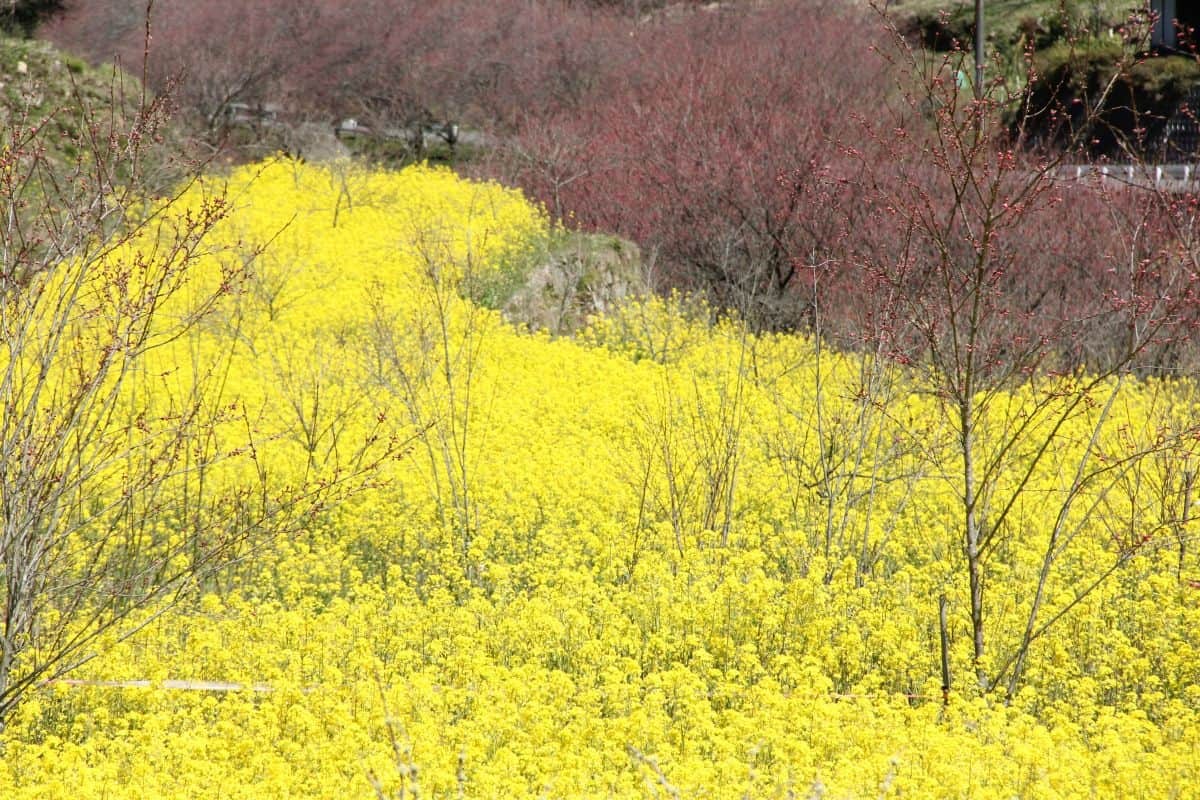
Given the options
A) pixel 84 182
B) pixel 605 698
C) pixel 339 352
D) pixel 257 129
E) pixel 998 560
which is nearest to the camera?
pixel 84 182

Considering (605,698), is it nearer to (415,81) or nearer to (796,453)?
(796,453)

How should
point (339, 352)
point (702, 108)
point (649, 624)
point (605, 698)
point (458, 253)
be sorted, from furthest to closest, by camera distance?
point (702, 108) < point (458, 253) < point (339, 352) < point (649, 624) < point (605, 698)

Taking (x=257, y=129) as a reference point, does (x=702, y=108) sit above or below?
above

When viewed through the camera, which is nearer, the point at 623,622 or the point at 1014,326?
the point at 623,622

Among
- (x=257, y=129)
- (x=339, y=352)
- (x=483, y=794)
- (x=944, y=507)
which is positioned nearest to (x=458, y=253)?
(x=339, y=352)

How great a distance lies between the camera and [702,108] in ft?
70.8

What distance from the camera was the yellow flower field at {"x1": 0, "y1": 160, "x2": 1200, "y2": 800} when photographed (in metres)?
5.45

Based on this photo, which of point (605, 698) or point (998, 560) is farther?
point (998, 560)

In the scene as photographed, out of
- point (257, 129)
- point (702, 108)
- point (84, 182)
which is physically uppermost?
point (84, 182)

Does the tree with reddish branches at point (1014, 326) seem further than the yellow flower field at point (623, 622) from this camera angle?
Yes

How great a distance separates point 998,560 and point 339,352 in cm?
648

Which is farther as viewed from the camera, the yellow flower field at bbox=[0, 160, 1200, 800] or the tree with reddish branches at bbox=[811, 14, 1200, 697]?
the tree with reddish branches at bbox=[811, 14, 1200, 697]

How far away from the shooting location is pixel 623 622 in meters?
7.07

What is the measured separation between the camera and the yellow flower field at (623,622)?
17.9ft
